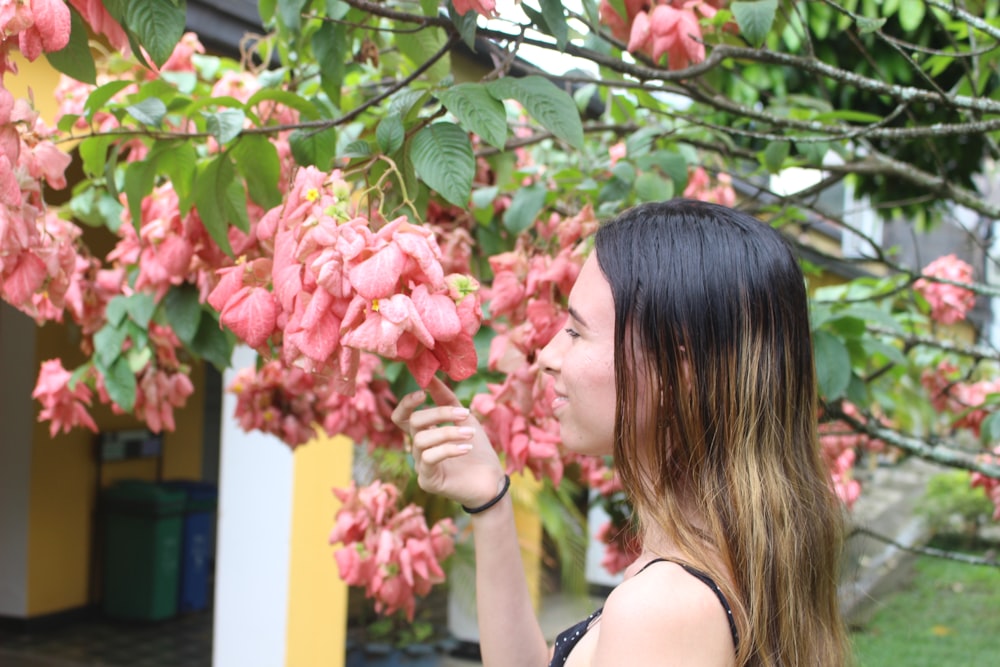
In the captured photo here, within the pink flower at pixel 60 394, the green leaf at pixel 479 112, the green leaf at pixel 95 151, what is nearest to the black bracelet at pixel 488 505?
the green leaf at pixel 479 112

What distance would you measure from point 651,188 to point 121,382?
136 centimetres

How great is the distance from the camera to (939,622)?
879cm

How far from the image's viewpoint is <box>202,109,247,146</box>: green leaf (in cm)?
179

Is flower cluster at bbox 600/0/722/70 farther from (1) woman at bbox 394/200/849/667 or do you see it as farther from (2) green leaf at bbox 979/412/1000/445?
(2) green leaf at bbox 979/412/1000/445

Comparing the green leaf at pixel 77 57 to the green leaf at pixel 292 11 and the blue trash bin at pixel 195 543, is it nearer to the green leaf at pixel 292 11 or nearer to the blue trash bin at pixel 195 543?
the green leaf at pixel 292 11

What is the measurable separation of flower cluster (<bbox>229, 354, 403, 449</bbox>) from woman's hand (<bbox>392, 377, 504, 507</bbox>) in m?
1.13

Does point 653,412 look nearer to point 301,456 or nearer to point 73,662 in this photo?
point 301,456

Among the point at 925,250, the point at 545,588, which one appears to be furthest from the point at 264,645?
the point at 925,250

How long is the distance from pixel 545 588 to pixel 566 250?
22.4 feet

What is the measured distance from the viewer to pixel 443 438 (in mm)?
1472

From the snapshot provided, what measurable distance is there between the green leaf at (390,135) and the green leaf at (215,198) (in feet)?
1.42

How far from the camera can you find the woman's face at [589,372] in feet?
4.52

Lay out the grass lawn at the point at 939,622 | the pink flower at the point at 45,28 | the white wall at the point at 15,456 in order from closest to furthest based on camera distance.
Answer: the pink flower at the point at 45,28 < the white wall at the point at 15,456 < the grass lawn at the point at 939,622

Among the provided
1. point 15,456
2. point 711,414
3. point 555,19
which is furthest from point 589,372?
point 15,456
